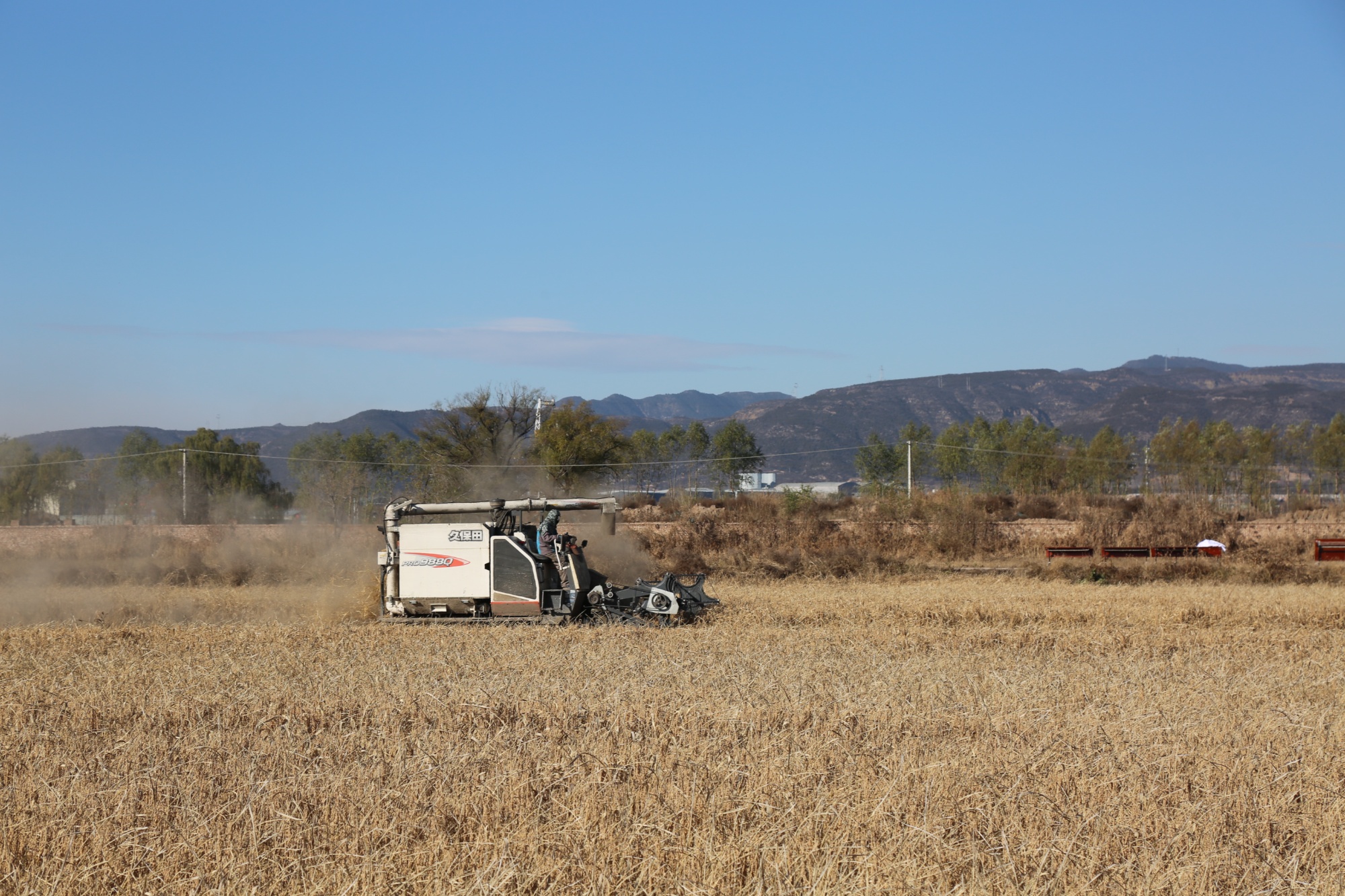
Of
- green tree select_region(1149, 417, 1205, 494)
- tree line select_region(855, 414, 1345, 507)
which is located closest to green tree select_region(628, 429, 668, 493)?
tree line select_region(855, 414, 1345, 507)

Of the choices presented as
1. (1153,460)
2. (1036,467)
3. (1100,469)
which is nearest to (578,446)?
(1100,469)

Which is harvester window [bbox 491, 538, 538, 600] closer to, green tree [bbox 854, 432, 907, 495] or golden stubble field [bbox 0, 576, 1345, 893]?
golden stubble field [bbox 0, 576, 1345, 893]

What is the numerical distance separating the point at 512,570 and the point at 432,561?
4.93 feet

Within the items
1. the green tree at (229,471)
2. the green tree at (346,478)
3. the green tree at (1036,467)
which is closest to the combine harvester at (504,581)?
the green tree at (346,478)

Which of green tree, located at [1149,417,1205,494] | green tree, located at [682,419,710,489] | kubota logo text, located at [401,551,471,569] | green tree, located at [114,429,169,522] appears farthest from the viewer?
green tree, located at [682,419,710,489]

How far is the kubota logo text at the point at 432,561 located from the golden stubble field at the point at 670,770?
3869 mm

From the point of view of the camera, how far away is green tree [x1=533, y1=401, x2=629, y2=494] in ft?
225

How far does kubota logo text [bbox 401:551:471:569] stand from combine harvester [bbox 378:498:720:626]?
0.01m

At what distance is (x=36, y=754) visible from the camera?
828 centimetres

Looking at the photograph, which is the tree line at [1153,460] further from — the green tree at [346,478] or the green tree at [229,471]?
the green tree at [229,471]

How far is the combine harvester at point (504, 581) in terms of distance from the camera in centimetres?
1825

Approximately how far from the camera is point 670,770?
298 inches

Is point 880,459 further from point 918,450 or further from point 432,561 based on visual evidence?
point 432,561

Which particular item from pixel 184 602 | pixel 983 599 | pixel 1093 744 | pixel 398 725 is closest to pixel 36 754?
pixel 398 725
